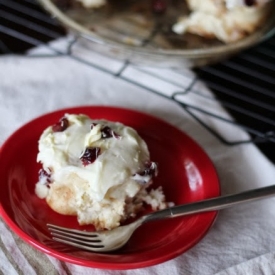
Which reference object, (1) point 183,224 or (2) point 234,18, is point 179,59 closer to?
(2) point 234,18

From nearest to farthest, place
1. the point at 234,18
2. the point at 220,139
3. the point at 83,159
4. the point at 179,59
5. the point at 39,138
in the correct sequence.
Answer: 1. the point at 83,159
2. the point at 39,138
3. the point at 220,139
4. the point at 179,59
5. the point at 234,18

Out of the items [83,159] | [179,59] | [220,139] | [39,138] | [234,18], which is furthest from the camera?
[234,18]

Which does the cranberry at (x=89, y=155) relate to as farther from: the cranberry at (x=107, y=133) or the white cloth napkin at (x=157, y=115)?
the white cloth napkin at (x=157, y=115)

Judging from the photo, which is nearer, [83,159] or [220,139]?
[83,159]

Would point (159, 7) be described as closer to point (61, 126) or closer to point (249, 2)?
point (249, 2)

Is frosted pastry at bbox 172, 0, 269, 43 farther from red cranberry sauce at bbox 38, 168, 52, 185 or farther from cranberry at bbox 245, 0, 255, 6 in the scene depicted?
red cranberry sauce at bbox 38, 168, 52, 185

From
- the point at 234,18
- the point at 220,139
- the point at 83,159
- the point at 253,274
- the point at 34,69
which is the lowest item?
the point at 253,274

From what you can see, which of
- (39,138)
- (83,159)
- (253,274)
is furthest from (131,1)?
(253,274)
